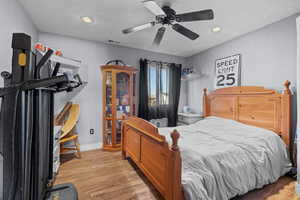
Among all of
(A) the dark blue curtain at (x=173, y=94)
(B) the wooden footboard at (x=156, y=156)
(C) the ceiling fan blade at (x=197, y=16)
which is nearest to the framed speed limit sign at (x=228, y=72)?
(A) the dark blue curtain at (x=173, y=94)

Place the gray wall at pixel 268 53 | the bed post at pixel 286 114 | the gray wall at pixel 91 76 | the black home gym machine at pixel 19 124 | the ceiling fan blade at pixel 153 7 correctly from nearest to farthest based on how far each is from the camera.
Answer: the black home gym machine at pixel 19 124 < the ceiling fan blade at pixel 153 7 < the bed post at pixel 286 114 < the gray wall at pixel 268 53 < the gray wall at pixel 91 76

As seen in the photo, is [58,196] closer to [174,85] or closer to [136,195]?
[136,195]

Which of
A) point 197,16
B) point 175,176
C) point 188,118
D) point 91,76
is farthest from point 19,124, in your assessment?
point 188,118

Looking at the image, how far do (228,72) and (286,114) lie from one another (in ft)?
4.39

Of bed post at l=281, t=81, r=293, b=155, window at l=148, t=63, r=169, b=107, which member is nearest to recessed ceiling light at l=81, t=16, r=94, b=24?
window at l=148, t=63, r=169, b=107

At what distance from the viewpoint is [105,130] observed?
311cm

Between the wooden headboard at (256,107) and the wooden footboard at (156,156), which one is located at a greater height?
the wooden headboard at (256,107)

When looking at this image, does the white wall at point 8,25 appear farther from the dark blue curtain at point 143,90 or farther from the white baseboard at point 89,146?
the dark blue curtain at point 143,90

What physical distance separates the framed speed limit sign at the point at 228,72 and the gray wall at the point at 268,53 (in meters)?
0.09

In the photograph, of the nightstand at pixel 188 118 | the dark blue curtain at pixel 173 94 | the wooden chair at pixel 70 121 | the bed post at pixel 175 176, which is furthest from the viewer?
the dark blue curtain at pixel 173 94

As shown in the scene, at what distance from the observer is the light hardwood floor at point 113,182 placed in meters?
1.68

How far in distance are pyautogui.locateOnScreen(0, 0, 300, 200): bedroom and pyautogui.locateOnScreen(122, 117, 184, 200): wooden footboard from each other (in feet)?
0.04

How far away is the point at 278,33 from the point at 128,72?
2.87 metres

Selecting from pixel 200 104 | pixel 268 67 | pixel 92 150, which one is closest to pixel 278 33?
pixel 268 67
